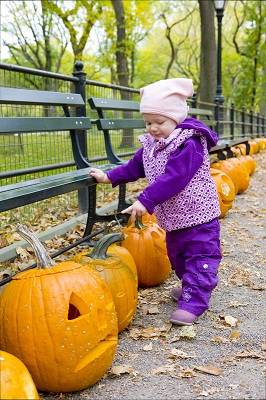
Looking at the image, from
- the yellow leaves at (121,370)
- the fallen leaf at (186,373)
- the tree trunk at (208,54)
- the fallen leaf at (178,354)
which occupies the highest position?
the tree trunk at (208,54)

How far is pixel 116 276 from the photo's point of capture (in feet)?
9.78

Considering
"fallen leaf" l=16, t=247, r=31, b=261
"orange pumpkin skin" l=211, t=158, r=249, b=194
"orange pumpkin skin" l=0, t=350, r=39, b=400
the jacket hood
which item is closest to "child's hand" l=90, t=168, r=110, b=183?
the jacket hood

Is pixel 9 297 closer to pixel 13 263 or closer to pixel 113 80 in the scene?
pixel 13 263

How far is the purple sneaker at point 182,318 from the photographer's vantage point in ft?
9.96

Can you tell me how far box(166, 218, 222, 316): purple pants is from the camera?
314cm

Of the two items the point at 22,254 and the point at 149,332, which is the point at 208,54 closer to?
the point at 22,254

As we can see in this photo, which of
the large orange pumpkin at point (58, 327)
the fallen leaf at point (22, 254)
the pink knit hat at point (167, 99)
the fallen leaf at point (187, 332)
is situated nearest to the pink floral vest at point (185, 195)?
the pink knit hat at point (167, 99)

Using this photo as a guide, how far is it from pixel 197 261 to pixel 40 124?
1699 millimetres

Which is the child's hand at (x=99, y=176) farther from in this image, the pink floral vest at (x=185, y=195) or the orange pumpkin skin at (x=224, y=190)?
the orange pumpkin skin at (x=224, y=190)

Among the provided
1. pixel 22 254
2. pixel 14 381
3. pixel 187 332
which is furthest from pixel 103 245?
pixel 22 254

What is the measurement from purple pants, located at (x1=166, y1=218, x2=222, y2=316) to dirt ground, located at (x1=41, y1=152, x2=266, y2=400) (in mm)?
133

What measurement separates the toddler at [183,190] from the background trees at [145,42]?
13.2 metres

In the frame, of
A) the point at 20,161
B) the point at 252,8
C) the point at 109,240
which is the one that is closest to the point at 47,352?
the point at 109,240

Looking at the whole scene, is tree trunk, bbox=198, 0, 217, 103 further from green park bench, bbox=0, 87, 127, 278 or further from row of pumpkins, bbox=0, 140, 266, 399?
row of pumpkins, bbox=0, 140, 266, 399
